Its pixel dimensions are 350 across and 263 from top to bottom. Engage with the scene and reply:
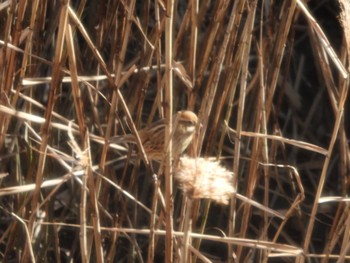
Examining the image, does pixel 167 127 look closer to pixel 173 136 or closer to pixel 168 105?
pixel 168 105

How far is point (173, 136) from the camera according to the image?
2457mm

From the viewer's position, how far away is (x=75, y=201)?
11.7ft

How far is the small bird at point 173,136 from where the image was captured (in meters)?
2.61

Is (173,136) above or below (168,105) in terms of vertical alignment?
below

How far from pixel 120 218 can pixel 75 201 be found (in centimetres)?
61

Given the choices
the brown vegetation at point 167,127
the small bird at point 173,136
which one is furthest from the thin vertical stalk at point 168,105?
the small bird at point 173,136

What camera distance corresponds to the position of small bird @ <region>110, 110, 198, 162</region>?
8.55 feet

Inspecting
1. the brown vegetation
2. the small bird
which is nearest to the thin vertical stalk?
the brown vegetation

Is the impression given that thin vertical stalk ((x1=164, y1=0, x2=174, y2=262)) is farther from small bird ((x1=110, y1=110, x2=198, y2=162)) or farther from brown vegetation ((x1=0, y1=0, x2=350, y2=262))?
small bird ((x1=110, y1=110, x2=198, y2=162))

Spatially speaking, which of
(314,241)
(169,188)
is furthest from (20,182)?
(314,241)

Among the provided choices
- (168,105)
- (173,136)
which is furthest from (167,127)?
(173,136)

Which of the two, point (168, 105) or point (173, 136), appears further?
point (173, 136)

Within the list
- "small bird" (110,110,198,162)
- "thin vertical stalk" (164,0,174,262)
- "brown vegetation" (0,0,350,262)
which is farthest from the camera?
"small bird" (110,110,198,162)

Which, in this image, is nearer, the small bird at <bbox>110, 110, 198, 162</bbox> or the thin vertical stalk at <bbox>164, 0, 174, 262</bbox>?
the thin vertical stalk at <bbox>164, 0, 174, 262</bbox>
